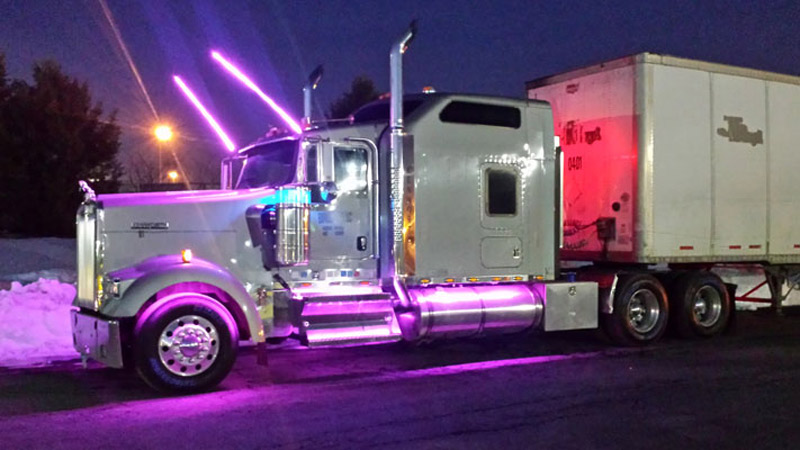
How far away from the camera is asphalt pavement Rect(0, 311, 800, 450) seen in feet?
19.9

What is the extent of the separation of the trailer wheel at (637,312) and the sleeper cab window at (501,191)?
86.1 inches

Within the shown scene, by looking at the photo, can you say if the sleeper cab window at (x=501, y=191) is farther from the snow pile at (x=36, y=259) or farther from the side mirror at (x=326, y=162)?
the snow pile at (x=36, y=259)

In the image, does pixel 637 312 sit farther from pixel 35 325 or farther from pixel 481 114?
pixel 35 325

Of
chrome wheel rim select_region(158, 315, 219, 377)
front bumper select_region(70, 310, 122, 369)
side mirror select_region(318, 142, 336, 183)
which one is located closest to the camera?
front bumper select_region(70, 310, 122, 369)

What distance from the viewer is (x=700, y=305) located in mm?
11547

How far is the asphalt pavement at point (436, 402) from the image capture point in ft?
19.9

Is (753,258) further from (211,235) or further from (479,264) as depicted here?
(211,235)

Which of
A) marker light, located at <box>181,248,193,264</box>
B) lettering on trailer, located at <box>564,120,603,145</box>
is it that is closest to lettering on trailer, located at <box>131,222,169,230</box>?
marker light, located at <box>181,248,193,264</box>

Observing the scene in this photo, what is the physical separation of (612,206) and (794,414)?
4.45 meters

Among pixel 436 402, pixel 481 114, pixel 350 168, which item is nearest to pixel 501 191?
pixel 481 114

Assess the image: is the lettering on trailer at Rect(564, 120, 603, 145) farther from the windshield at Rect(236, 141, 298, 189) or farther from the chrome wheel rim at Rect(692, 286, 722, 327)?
the windshield at Rect(236, 141, 298, 189)

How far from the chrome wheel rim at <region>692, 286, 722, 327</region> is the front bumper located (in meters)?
8.34

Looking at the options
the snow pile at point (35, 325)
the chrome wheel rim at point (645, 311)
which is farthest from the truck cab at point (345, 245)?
the snow pile at point (35, 325)

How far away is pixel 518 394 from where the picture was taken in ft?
25.2
